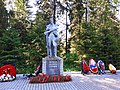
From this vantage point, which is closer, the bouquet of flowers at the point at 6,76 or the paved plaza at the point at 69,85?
the paved plaza at the point at 69,85

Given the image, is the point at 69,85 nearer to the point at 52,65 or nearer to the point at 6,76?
the point at 52,65

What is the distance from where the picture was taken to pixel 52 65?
12.5m

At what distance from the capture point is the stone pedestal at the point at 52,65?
12422 millimetres

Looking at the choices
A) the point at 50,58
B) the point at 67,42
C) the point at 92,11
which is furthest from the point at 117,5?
the point at 50,58

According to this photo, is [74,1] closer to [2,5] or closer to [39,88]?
[2,5]

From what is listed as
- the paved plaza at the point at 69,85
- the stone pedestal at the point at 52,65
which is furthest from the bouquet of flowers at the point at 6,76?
the stone pedestal at the point at 52,65

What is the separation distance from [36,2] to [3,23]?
6.48 metres

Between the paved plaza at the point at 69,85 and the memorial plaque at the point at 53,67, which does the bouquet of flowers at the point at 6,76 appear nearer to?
the paved plaza at the point at 69,85

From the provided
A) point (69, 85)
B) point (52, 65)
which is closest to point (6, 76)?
point (52, 65)

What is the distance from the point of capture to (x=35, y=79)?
1045 cm

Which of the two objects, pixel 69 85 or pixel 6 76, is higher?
pixel 6 76


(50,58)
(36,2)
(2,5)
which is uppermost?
(36,2)

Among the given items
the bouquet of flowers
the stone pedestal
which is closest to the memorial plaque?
the stone pedestal

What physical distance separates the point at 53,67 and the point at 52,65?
0.13 metres
